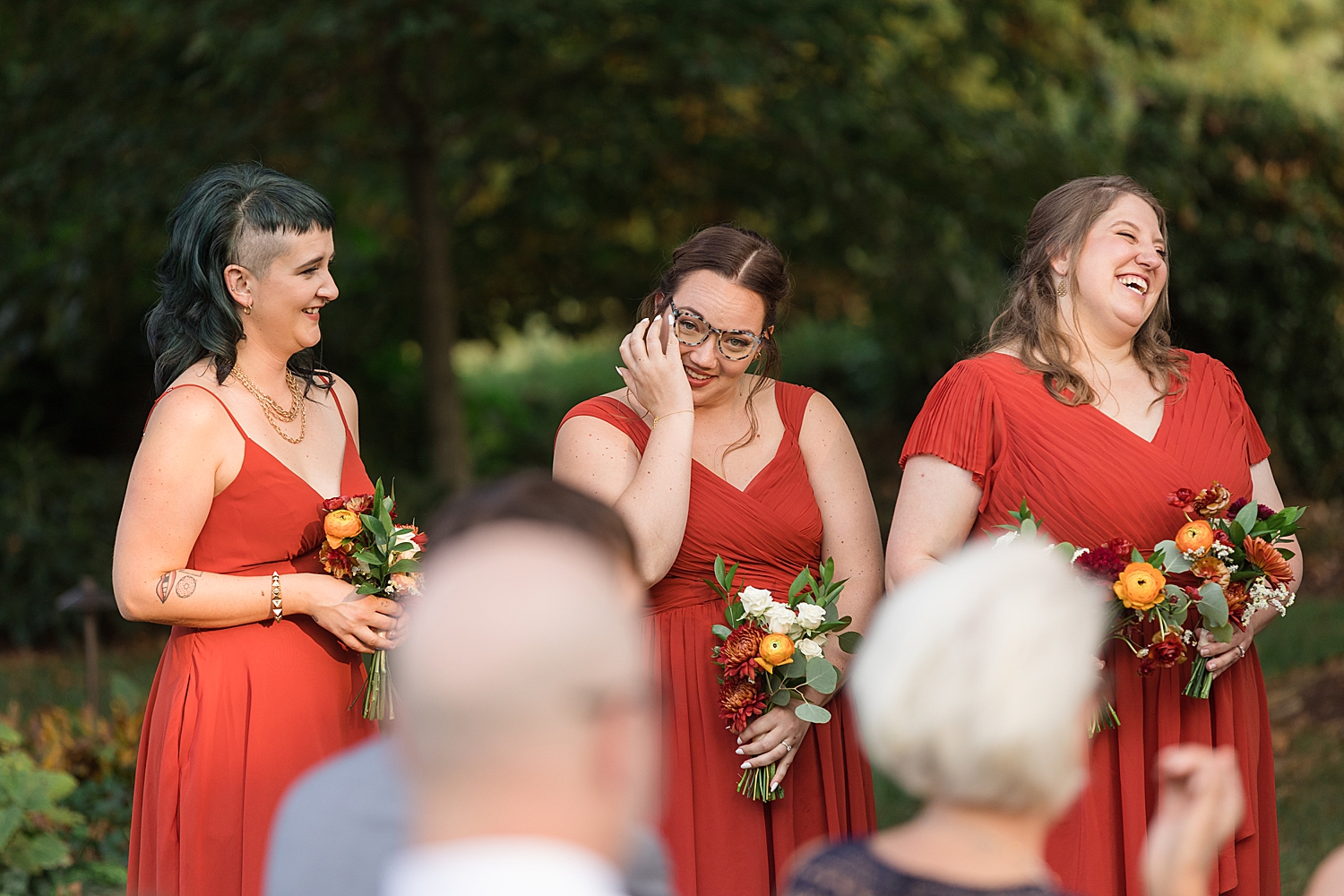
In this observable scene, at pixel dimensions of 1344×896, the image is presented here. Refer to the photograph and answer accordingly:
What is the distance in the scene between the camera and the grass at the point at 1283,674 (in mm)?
5602

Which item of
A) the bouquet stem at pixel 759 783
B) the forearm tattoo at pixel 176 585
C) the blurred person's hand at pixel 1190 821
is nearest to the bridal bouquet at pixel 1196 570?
the bouquet stem at pixel 759 783

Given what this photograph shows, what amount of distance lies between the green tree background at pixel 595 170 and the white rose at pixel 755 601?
11.0 feet

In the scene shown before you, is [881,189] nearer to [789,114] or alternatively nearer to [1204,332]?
[789,114]

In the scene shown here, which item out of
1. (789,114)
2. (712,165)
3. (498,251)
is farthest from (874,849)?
(498,251)

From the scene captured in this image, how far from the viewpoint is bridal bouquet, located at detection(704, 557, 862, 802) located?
3221 millimetres

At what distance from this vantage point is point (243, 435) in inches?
130

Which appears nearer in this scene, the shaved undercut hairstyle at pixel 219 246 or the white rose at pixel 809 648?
the white rose at pixel 809 648

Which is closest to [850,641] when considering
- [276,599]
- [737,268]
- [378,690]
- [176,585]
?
[737,268]

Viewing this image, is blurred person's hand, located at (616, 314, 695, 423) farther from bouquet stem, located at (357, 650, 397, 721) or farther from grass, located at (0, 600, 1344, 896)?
grass, located at (0, 600, 1344, 896)

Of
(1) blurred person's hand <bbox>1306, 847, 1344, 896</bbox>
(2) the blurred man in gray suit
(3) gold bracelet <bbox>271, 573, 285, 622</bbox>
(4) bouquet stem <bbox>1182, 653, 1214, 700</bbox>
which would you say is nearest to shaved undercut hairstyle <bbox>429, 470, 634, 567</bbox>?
(2) the blurred man in gray suit

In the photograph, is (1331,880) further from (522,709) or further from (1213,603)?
(1213,603)

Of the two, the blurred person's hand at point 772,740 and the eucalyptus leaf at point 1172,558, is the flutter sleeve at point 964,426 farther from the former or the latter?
the blurred person's hand at point 772,740

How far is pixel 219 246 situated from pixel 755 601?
165 centimetres

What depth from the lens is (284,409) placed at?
351cm
